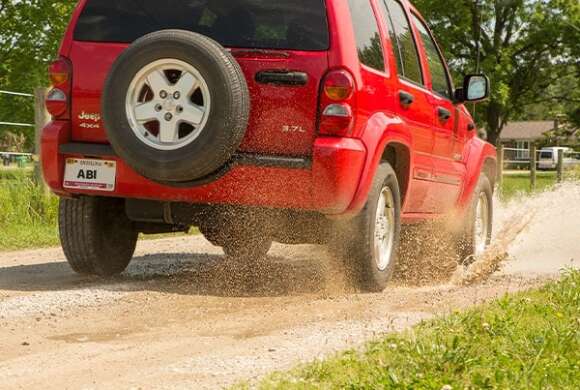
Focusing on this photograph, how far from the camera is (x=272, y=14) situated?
6039 millimetres

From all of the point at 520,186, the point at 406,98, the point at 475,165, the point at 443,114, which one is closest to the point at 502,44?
the point at 520,186

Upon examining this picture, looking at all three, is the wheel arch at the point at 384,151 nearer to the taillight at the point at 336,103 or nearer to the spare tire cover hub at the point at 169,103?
the taillight at the point at 336,103

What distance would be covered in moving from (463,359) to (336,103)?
2405 millimetres

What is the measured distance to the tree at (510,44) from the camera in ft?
121

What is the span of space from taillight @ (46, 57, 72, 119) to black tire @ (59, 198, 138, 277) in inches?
25.4

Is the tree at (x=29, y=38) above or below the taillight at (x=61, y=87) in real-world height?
above

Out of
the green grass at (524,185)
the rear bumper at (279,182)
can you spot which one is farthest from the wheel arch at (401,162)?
the green grass at (524,185)

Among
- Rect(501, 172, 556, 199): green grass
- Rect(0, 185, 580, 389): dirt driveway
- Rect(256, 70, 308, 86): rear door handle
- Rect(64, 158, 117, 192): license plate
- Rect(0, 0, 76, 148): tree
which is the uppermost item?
Rect(0, 0, 76, 148): tree

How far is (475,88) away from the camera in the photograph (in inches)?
322

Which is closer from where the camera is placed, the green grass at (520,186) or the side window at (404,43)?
the side window at (404,43)

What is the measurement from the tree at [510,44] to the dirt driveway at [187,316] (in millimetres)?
28836

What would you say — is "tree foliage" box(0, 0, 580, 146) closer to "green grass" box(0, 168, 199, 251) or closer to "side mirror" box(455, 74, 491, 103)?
"green grass" box(0, 168, 199, 251)

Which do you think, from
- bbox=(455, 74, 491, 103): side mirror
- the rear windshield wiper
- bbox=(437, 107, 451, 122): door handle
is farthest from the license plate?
bbox=(455, 74, 491, 103): side mirror

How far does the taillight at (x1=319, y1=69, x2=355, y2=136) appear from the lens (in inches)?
231
